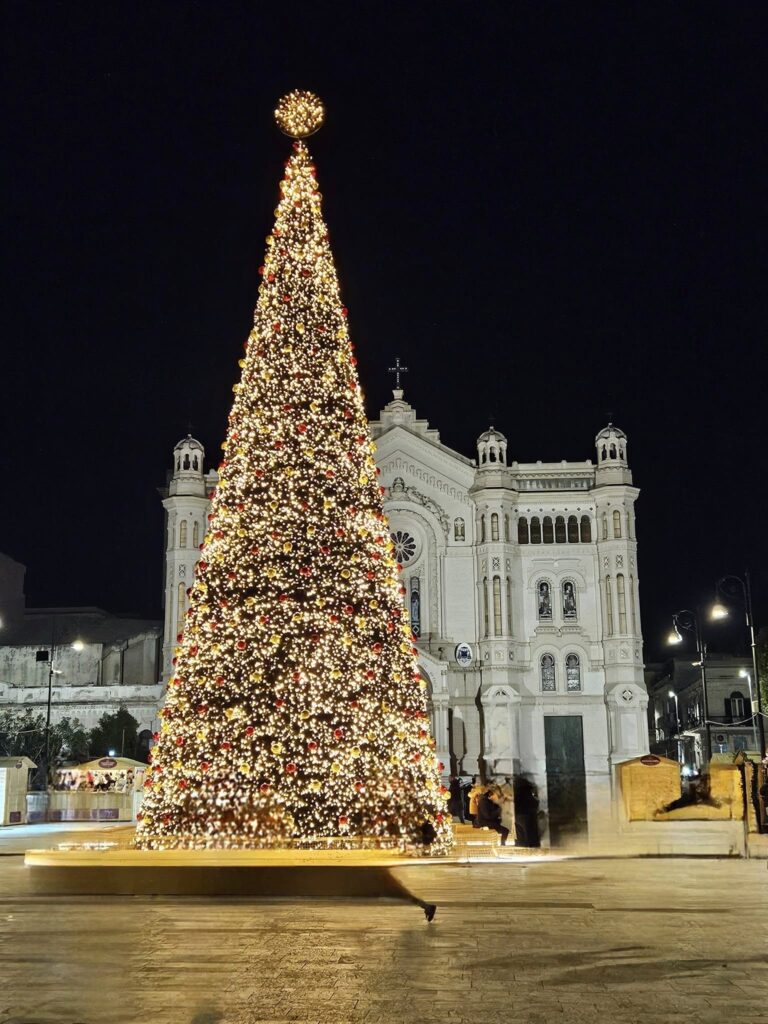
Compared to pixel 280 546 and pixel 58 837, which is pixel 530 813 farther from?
pixel 58 837

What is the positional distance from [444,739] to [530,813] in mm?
30335

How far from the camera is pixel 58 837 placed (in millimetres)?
27547

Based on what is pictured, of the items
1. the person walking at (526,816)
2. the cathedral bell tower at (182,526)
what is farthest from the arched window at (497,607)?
the person walking at (526,816)

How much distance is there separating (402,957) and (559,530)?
1770 inches

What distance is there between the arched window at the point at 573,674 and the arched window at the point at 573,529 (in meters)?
5.64

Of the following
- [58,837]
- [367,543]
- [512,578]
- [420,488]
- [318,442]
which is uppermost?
[420,488]

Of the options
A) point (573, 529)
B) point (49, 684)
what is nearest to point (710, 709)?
point (573, 529)

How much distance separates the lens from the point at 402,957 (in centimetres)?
920

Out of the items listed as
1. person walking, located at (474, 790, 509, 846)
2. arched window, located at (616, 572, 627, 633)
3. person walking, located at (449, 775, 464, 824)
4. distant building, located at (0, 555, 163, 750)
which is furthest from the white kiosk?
arched window, located at (616, 572, 627, 633)

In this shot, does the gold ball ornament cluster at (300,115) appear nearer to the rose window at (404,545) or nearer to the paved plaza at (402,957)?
the paved plaza at (402,957)

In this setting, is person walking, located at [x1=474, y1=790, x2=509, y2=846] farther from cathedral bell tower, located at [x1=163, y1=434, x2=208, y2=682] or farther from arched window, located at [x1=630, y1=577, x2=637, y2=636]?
cathedral bell tower, located at [x1=163, y1=434, x2=208, y2=682]

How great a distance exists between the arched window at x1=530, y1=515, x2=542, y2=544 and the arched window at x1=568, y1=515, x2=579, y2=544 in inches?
57.1

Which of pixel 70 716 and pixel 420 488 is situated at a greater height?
pixel 420 488

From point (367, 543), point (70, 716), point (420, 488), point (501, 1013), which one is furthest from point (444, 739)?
point (501, 1013)
